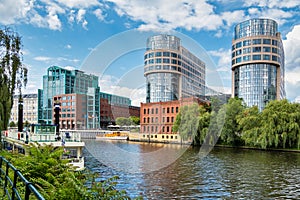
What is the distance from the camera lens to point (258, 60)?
99750 millimetres

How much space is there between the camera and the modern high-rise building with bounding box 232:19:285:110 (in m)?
99.4

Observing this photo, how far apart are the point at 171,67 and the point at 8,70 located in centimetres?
1193

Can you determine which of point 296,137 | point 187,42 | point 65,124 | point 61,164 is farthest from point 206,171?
point 65,124

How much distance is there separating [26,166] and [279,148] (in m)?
45.4

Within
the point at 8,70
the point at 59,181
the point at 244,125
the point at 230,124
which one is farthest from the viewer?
the point at 230,124

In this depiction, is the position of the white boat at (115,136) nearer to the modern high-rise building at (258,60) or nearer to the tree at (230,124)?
the tree at (230,124)

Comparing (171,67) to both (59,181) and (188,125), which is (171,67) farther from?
(188,125)

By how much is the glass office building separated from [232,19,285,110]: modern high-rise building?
265 feet

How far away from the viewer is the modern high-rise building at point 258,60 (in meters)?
99.4

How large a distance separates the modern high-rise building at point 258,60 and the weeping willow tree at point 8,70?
88.0m

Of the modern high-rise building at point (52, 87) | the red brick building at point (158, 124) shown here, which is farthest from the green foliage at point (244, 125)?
the modern high-rise building at point (52, 87)

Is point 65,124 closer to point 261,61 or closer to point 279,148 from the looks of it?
point 261,61

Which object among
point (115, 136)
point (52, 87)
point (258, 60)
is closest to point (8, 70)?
point (115, 136)

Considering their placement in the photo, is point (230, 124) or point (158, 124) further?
point (158, 124)
